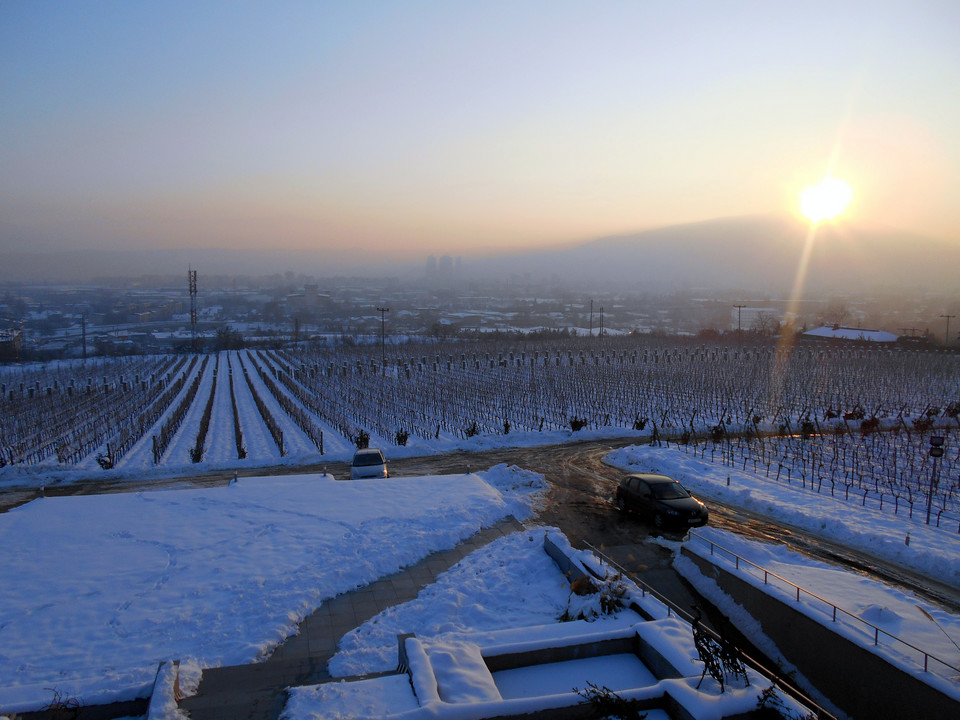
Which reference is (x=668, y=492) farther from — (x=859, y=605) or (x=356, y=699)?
(x=356, y=699)

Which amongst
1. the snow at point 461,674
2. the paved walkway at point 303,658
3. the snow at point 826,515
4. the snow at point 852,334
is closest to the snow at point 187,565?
the paved walkway at point 303,658

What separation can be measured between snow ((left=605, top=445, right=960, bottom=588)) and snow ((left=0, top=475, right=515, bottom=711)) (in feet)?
17.7

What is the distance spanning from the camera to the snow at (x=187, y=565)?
6766 mm

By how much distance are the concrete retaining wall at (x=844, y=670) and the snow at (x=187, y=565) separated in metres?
5.08

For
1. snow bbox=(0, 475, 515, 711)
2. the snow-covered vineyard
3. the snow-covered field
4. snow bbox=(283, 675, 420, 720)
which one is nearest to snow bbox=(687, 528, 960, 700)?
the snow-covered field

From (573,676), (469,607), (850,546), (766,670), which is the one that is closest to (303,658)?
(469,607)

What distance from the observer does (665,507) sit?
11805 mm

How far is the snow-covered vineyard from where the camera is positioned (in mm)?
18641

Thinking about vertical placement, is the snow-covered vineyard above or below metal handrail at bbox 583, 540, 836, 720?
below

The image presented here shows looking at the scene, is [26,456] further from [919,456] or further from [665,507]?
[919,456]

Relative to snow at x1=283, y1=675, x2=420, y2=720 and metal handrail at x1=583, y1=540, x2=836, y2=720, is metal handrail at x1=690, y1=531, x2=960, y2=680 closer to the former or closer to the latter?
metal handrail at x1=583, y1=540, x2=836, y2=720

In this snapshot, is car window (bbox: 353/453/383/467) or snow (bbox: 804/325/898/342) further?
snow (bbox: 804/325/898/342)

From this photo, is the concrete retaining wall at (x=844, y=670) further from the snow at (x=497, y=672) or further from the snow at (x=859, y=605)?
the snow at (x=497, y=672)

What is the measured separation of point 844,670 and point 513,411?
20.2m
